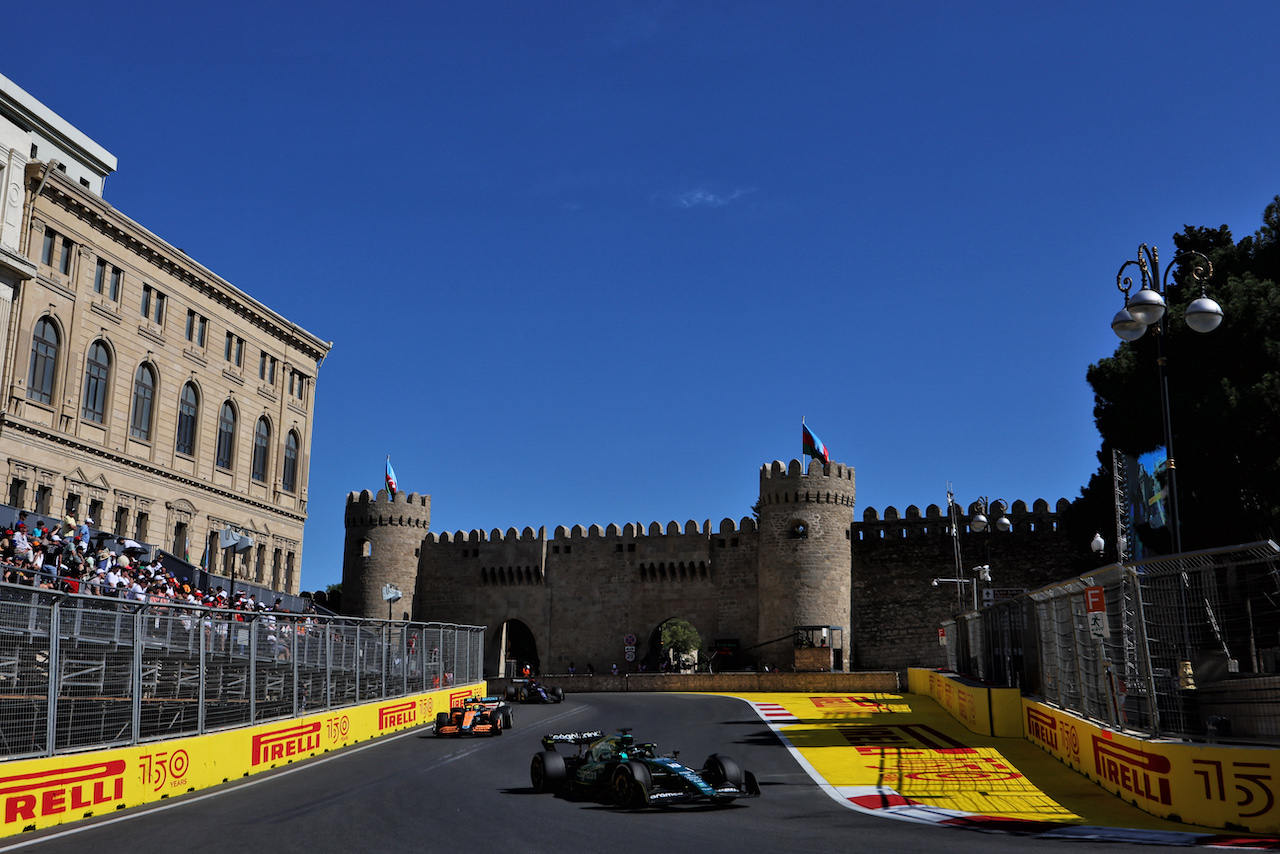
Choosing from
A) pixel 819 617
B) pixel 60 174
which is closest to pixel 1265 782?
pixel 60 174

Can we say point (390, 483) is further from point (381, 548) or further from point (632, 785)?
point (632, 785)

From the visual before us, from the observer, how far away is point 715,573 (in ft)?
170

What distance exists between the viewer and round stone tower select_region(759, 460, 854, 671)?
47.9 meters

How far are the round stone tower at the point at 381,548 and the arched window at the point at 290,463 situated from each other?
11379 millimetres

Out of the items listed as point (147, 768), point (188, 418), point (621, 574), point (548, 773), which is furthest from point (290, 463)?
point (548, 773)

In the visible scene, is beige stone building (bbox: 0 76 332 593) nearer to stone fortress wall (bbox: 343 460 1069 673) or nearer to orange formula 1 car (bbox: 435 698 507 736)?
stone fortress wall (bbox: 343 460 1069 673)

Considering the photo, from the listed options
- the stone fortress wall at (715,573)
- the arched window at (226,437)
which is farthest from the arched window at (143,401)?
the stone fortress wall at (715,573)

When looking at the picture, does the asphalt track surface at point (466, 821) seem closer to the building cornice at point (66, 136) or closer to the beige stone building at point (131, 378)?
the beige stone building at point (131, 378)

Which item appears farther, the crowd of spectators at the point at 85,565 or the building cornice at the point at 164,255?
the building cornice at the point at 164,255

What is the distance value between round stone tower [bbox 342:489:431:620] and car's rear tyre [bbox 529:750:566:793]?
4434cm

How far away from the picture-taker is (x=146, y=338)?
3569 centimetres

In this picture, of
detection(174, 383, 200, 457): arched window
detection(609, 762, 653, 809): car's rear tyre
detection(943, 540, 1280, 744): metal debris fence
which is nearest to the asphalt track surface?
detection(609, 762, 653, 809): car's rear tyre

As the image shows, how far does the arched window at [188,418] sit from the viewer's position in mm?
37625

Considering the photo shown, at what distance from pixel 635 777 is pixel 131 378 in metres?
28.9
